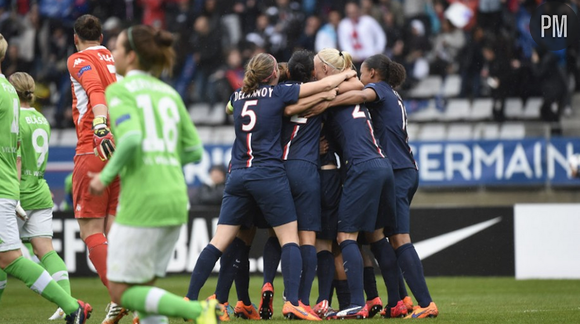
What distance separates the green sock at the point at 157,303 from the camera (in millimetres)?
4859

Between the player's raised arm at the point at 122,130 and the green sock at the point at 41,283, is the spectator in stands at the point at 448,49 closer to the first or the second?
the green sock at the point at 41,283

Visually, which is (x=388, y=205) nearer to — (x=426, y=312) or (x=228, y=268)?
(x=426, y=312)

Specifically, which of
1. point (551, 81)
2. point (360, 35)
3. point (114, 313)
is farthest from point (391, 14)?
point (114, 313)

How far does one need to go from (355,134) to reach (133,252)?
3.06 meters

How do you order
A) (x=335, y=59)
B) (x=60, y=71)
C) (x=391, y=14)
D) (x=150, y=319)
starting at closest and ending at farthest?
(x=150, y=319) → (x=335, y=59) → (x=391, y=14) → (x=60, y=71)

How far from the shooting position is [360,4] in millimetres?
18484

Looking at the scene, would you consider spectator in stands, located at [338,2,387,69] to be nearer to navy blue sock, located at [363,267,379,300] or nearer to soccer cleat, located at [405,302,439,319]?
navy blue sock, located at [363,267,379,300]

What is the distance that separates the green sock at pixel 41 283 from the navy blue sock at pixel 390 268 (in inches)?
105

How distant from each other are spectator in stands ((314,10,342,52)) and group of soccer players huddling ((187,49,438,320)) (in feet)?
32.9

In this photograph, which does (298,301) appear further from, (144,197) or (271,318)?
(144,197)

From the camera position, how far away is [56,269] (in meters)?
7.73

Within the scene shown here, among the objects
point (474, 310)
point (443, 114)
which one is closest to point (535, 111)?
point (443, 114)

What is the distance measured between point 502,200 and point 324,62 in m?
7.56

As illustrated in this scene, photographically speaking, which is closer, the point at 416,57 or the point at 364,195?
the point at 364,195
